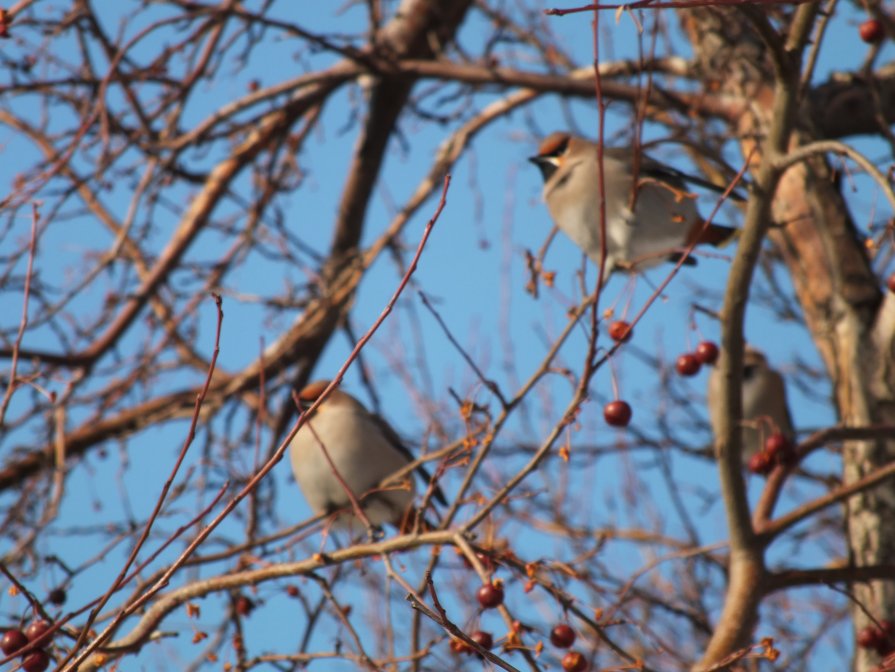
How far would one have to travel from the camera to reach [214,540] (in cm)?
363

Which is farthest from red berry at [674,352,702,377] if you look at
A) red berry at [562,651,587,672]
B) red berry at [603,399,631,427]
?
red berry at [562,651,587,672]

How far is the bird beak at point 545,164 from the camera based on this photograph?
196 inches

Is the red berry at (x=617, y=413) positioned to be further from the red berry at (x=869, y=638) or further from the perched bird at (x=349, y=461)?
the perched bird at (x=349, y=461)

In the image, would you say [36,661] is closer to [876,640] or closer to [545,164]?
[876,640]

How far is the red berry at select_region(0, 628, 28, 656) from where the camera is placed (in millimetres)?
2312

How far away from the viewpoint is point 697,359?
364 centimetres

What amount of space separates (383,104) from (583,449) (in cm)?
226

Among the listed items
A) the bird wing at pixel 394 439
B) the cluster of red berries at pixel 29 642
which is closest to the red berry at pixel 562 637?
the cluster of red berries at pixel 29 642

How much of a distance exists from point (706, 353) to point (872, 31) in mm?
1210

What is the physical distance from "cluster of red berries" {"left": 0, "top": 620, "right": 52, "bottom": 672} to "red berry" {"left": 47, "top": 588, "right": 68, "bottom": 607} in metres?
0.64

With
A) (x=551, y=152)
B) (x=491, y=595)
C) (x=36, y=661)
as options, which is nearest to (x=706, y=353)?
(x=491, y=595)

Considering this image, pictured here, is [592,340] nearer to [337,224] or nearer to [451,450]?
[451,450]

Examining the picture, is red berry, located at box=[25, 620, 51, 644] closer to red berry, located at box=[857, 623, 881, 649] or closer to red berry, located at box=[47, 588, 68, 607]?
red berry, located at box=[47, 588, 68, 607]

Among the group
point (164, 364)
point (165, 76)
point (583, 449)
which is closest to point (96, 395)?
point (164, 364)
